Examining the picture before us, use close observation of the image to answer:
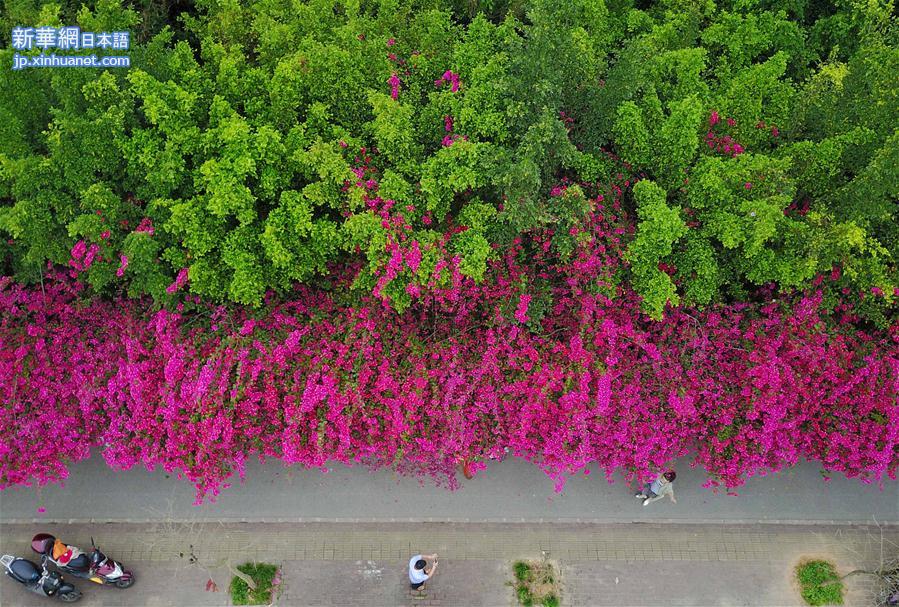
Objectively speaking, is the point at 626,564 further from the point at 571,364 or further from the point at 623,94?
the point at 623,94

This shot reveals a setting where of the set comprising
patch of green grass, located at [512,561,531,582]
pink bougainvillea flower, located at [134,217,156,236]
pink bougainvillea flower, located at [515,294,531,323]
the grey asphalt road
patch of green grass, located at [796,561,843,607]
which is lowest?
patch of green grass, located at [796,561,843,607]

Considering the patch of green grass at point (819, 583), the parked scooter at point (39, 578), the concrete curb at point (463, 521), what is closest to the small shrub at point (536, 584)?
the concrete curb at point (463, 521)

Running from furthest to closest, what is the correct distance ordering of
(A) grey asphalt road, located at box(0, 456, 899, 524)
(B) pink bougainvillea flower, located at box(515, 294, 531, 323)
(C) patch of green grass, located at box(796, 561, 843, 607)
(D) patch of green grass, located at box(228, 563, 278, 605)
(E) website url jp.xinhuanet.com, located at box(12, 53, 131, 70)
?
(A) grey asphalt road, located at box(0, 456, 899, 524)
(C) patch of green grass, located at box(796, 561, 843, 607)
(D) patch of green grass, located at box(228, 563, 278, 605)
(E) website url jp.xinhuanet.com, located at box(12, 53, 131, 70)
(B) pink bougainvillea flower, located at box(515, 294, 531, 323)

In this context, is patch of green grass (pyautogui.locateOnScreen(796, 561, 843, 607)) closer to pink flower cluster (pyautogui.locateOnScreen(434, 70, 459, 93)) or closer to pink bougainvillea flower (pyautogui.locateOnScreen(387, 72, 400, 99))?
pink flower cluster (pyautogui.locateOnScreen(434, 70, 459, 93))

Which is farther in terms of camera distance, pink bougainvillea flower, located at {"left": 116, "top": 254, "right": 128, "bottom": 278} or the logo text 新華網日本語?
the logo text 新華網日本語

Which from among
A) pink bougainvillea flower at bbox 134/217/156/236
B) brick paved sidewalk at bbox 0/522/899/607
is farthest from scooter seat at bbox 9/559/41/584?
pink bougainvillea flower at bbox 134/217/156/236

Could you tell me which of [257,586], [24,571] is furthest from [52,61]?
[257,586]

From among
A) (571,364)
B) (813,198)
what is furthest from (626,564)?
(813,198)
